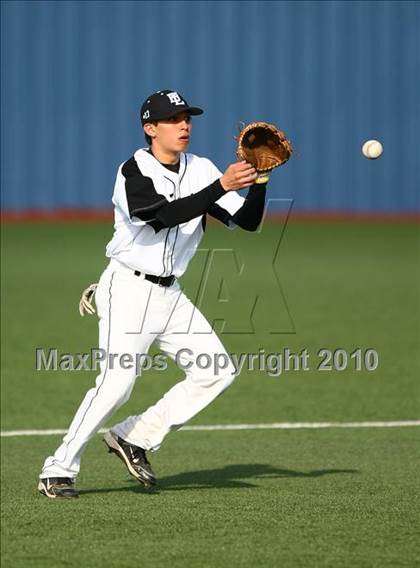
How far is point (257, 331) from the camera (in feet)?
42.0

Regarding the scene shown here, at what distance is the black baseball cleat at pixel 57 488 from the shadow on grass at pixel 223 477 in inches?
11.1

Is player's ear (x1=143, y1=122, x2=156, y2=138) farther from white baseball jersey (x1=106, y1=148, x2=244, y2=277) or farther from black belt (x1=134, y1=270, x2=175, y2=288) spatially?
black belt (x1=134, y1=270, x2=175, y2=288)

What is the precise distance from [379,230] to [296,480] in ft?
53.8

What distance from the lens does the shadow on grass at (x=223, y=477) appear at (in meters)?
6.65

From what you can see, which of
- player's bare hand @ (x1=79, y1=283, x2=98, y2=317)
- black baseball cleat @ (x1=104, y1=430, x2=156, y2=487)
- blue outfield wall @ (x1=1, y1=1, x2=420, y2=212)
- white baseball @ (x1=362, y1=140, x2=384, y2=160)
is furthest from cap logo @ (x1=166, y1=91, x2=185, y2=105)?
blue outfield wall @ (x1=1, y1=1, x2=420, y2=212)

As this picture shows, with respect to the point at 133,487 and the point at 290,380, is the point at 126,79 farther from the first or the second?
the point at 133,487

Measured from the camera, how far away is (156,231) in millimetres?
6152

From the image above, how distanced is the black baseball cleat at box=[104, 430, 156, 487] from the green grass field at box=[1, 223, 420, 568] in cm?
11

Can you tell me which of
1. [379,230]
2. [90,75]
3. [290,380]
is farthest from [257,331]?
[90,75]

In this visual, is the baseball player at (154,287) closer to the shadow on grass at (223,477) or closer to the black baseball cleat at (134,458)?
the black baseball cleat at (134,458)

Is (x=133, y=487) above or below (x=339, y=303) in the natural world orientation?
above

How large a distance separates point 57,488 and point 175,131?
1.91 meters

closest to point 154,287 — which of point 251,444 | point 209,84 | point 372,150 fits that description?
point 372,150

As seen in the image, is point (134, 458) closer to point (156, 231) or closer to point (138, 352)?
point (138, 352)
